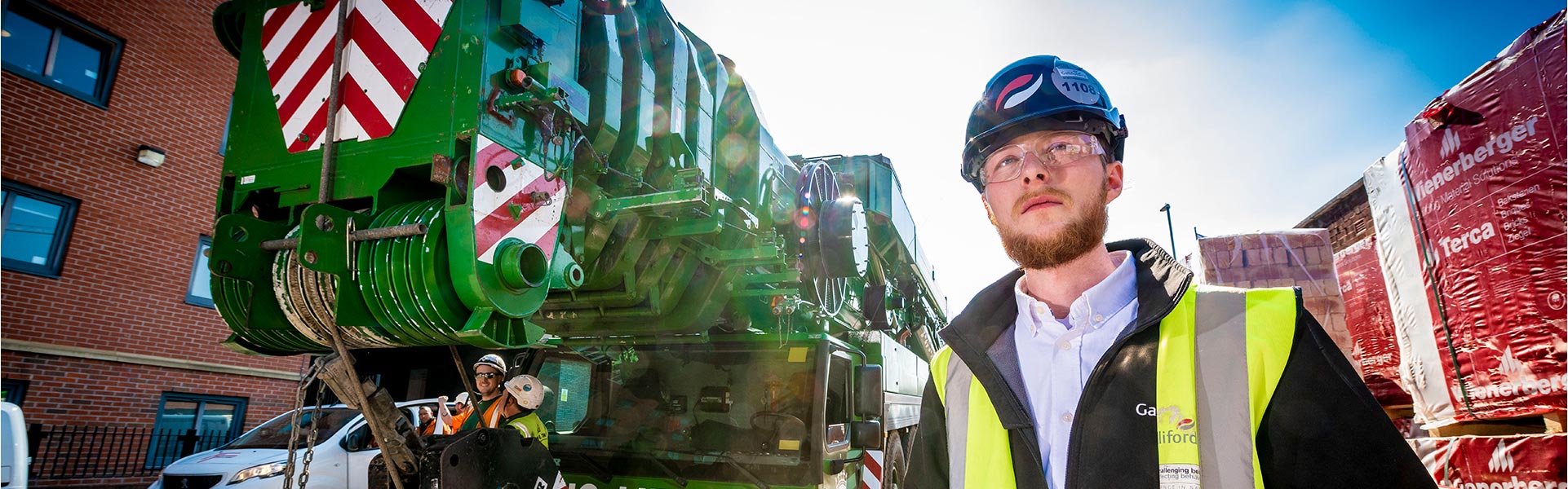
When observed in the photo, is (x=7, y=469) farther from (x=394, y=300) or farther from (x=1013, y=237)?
(x=1013, y=237)

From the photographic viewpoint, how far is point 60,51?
997 cm

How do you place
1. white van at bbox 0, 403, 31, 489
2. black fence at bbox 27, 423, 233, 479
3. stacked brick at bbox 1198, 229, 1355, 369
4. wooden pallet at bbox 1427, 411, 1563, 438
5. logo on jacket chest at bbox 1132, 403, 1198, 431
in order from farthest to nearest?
black fence at bbox 27, 423, 233, 479 → stacked brick at bbox 1198, 229, 1355, 369 → white van at bbox 0, 403, 31, 489 → wooden pallet at bbox 1427, 411, 1563, 438 → logo on jacket chest at bbox 1132, 403, 1198, 431

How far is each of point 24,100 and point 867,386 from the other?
38.3ft

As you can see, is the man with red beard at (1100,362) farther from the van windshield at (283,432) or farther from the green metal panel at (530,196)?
the van windshield at (283,432)

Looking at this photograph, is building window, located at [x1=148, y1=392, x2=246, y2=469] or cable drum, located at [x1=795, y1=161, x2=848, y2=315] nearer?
cable drum, located at [x1=795, y1=161, x2=848, y2=315]

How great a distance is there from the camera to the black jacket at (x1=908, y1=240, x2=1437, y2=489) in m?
1.03

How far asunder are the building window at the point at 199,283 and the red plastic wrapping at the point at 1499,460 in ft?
45.4

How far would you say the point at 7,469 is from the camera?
4.06 m

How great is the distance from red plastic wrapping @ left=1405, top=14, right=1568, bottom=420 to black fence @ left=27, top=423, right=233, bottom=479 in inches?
501

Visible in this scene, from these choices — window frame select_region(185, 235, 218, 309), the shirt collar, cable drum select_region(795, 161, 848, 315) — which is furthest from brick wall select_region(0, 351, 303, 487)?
the shirt collar

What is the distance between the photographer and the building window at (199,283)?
35.8ft

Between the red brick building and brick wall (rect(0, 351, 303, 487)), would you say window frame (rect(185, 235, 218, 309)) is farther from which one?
brick wall (rect(0, 351, 303, 487))

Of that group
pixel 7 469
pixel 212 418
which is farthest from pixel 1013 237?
pixel 212 418

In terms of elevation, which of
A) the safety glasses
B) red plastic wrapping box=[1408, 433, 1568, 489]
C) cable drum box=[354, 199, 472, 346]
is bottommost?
red plastic wrapping box=[1408, 433, 1568, 489]
